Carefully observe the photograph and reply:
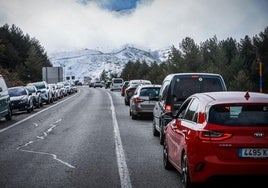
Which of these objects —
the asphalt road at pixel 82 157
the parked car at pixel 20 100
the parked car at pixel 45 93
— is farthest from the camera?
the parked car at pixel 45 93

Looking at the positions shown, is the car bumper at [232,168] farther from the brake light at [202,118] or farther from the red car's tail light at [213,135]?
the brake light at [202,118]

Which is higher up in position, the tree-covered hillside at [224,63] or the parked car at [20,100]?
the tree-covered hillside at [224,63]

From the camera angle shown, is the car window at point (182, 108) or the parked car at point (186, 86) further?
the parked car at point (186, 86)

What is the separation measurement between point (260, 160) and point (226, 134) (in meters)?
0.57

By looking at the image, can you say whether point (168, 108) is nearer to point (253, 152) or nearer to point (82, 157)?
point (82, 157)

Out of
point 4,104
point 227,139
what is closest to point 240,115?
point 227,139

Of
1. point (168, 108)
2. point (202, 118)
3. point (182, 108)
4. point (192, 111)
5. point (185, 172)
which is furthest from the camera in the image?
point (168, 108)

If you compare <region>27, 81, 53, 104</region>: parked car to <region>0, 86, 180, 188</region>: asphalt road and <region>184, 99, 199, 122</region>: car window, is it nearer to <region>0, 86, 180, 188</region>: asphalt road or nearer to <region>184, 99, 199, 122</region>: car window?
<region>0, 86, 180, 188</region>: asphalt road

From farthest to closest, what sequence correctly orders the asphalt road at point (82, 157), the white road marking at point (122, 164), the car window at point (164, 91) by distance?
the car window at point (164, 91) < the asphalt road at point (82, 157) < the white road marking at point (122, 164)

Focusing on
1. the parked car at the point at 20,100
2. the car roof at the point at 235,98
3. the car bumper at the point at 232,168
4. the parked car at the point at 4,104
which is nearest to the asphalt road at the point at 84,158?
the car bumper at the point at 232,168

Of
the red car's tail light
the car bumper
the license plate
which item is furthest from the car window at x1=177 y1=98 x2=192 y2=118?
the license plate

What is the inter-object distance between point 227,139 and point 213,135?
0.21m

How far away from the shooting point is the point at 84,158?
40.0 feet

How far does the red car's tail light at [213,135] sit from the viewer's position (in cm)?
758
